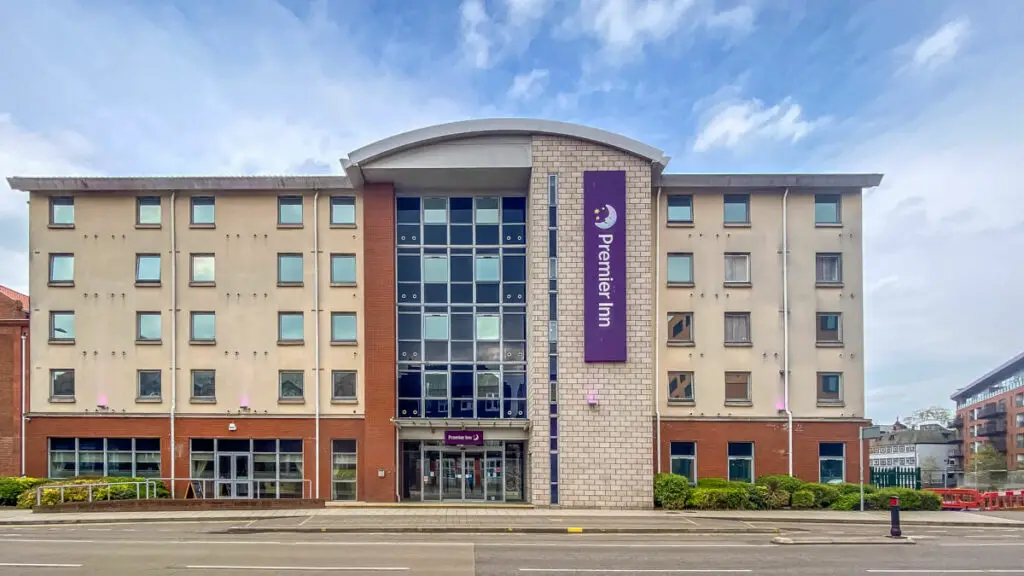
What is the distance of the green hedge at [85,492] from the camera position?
23842 millimetres

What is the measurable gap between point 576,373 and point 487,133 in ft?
29.6

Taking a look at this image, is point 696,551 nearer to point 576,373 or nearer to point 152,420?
point 576,373

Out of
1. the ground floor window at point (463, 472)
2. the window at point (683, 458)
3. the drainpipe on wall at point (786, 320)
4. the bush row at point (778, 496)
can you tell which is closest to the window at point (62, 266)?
the ground floor window at point (463, 472)

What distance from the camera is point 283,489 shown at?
2764 centimetres

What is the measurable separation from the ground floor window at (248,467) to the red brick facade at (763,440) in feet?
46.0

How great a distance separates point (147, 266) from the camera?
28.4 metres

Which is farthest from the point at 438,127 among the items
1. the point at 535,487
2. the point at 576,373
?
the point at 535,487

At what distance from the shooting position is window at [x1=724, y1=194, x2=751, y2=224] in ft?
93.1

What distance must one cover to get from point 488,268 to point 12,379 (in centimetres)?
1869

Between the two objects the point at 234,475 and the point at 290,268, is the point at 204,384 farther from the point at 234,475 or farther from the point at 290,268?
the point at 290,268

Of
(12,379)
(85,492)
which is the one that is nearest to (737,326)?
(85,492)

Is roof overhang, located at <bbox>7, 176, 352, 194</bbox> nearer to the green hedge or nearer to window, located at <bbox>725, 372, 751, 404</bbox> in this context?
the green hedge

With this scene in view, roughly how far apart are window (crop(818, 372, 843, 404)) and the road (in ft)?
26.2

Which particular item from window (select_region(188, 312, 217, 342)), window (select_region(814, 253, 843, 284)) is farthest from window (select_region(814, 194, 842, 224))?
window (select_region(188, 312, 217, 342))
